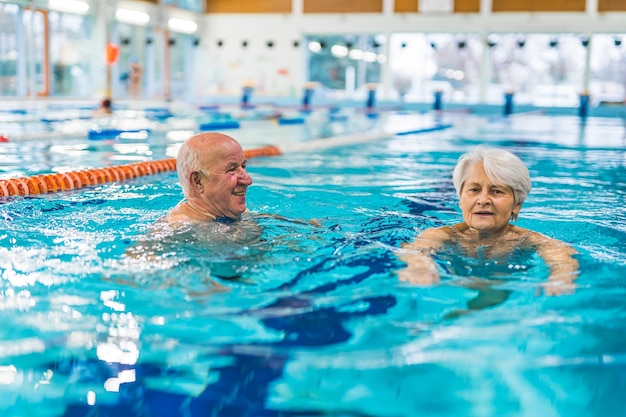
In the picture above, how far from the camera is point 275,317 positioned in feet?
7.48

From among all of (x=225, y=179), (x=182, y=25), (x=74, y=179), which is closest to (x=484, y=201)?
(x=225, y=179)

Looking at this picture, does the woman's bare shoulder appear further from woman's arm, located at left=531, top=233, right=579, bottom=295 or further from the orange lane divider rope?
the orange lane divider rope

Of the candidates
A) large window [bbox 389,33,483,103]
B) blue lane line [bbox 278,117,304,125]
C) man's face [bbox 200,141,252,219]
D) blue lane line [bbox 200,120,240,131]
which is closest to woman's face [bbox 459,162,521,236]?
man's face [bbox 200,141,252,219]

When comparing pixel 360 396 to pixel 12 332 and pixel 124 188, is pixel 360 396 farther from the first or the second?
pixel 124 188

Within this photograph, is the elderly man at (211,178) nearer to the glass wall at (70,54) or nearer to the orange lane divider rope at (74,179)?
the orange lane divider rope at (74,179)

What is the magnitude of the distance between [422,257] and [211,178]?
977 millimetres

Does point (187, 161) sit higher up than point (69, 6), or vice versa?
point (69, 6)

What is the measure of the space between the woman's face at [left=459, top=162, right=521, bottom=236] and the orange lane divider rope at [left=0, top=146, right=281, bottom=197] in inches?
125

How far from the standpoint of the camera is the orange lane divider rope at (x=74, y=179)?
4.93 metres

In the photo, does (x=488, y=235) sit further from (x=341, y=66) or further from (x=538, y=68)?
(x=341, y=66)

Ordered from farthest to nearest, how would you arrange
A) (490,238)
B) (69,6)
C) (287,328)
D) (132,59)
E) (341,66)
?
(341,66), (132,59), (69,6), (490,238), (287,328)

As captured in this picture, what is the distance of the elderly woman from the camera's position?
284 centimetres

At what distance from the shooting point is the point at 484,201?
2943mm

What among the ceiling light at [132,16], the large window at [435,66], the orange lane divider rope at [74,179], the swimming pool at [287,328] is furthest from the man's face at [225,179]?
the large window at [435,66]
